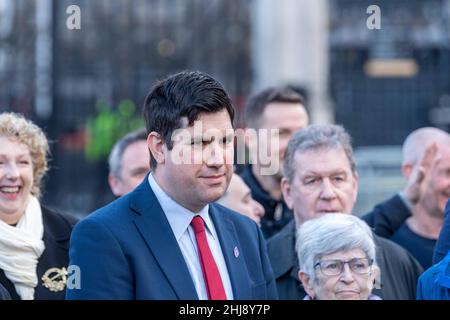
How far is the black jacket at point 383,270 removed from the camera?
4766 millimetres

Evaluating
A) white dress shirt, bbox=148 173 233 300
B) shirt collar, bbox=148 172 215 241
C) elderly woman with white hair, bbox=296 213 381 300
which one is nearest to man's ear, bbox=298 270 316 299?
elderly woman with white hair, bbox=296 213 381 300

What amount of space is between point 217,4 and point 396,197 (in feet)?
39.6

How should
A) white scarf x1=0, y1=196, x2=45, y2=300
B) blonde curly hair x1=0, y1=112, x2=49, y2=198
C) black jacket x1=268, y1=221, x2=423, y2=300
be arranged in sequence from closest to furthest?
white scarf x1=0, y1=196, x2=45, y2=300, black jacket x1=268, y1=221, x2=423, y2=300, blonde curly hair x1=0, y1=112, x2=49, y2=198

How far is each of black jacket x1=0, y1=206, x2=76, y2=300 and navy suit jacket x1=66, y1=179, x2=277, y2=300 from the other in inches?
50.8

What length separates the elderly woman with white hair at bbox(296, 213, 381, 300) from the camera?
4.18m

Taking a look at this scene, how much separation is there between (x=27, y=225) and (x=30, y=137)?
0.43 meters

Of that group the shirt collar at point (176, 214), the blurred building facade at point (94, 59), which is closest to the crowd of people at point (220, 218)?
the shirt collar at point (176, 214)

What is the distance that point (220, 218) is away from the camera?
3645 millimetres

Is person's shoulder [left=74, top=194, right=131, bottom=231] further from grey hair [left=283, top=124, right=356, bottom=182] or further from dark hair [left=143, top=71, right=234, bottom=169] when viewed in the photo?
grey hair [left=283, top=124, right=356, bottom=182]

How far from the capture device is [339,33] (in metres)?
17.1

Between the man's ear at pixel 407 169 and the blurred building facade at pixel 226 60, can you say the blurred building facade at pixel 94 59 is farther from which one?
the man's ear at pixel 407 169

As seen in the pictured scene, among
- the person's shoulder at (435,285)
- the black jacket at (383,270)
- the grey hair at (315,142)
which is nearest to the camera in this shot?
the person's shoulder at (435,285)
